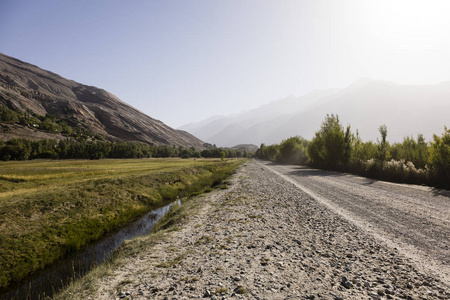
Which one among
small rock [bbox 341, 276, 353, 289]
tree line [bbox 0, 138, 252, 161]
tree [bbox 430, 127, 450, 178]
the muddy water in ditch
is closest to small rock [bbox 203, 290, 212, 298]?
small rock [bbox 341, 276, 353, 289]

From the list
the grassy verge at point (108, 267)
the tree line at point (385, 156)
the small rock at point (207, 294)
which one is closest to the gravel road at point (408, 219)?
the tree line at point (385, 156)

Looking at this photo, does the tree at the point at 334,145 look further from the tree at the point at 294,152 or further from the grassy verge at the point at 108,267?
the grassy verge at the point at 108,267

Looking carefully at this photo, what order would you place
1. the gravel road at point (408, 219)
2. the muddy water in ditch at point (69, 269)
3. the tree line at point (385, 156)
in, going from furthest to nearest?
the tree line at point (385, 156) → the muddy water in ditch at point (69, 269) → the gravel road at point (408, 219)

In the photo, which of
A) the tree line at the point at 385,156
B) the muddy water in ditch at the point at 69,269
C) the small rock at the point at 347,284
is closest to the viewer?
the small rock at the point at 347,284

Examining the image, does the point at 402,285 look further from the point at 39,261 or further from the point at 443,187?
the point at 443,187

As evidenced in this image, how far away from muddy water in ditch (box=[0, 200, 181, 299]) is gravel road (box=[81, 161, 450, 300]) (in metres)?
4.45

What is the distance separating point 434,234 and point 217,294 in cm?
1212

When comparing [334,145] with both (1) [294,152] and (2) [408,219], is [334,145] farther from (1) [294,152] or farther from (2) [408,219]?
(1) [294,152]

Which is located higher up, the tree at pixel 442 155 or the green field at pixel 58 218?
the tree at pixel 442 155

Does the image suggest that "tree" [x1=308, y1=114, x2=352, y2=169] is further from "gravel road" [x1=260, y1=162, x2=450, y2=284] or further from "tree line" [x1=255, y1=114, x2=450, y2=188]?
"gravel road" [x1=260, y1=162, x2=450, y2=284]

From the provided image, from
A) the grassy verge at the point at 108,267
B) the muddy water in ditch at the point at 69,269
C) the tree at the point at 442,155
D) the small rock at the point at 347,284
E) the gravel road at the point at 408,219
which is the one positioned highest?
the tree at the point at 442,155

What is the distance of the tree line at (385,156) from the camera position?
24983 millimetres

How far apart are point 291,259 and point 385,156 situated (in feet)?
134

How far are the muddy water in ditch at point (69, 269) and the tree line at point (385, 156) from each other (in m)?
36.3
